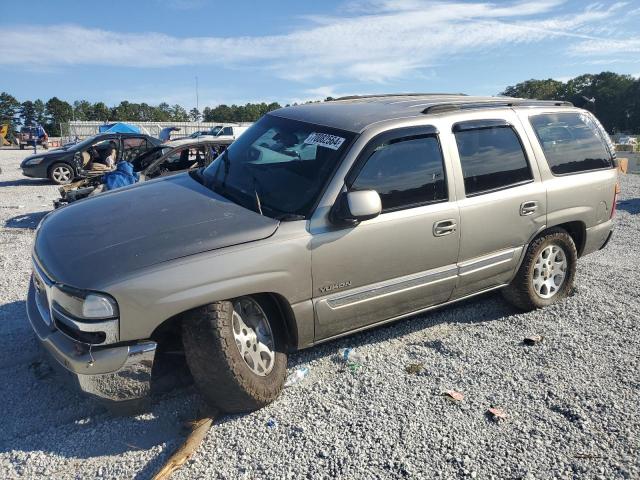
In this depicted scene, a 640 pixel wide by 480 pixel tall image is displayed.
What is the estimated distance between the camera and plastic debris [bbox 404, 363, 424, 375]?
12.2ft

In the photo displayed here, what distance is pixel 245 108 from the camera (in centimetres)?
9056

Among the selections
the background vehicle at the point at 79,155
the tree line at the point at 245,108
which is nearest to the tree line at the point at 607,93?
the tree line at the point at 245,108

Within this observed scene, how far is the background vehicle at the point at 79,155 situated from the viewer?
13.1 m

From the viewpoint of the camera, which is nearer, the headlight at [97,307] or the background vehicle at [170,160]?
the headlight at [97,307]

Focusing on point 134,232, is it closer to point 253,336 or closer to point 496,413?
point 253,336

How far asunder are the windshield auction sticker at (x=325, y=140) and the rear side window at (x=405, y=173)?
252mm

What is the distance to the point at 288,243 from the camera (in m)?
3.16

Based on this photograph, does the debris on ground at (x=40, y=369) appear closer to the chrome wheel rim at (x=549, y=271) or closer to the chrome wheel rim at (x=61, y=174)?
the chrome wheel rim at (x=549, y=271)

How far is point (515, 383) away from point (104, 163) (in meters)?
12.6

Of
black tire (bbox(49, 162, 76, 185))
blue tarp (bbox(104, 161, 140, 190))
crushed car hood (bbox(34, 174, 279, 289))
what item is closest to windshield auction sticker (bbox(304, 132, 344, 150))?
crushed car hood (bbox(34, 174, 279, 289))

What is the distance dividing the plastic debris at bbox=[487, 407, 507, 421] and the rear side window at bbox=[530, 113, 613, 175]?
240 cm

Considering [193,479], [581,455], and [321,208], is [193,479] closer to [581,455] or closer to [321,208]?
[321,208]

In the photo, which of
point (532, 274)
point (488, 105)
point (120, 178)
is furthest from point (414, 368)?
point (120, 178)

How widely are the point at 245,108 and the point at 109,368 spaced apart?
92.0m
